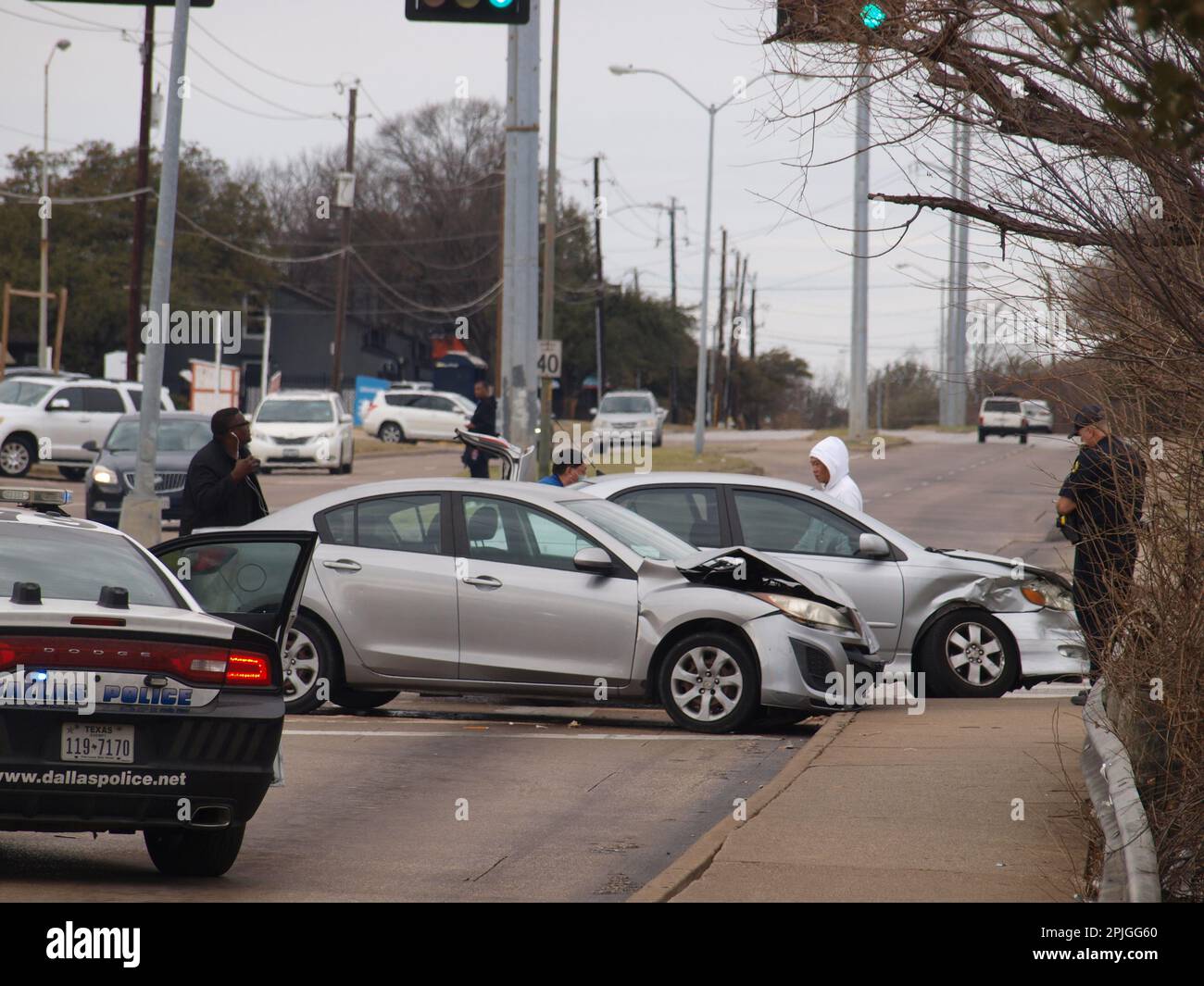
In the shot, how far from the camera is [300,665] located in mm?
11547

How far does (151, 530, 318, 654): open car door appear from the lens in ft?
25.2

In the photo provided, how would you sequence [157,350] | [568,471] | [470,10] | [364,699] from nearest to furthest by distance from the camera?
[364,699], [470,10], [568,471], [157,350]

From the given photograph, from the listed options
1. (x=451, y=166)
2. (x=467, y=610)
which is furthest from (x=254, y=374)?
(x=467, y=610)

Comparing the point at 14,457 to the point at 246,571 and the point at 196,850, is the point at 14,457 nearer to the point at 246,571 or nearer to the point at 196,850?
the point at 246,571

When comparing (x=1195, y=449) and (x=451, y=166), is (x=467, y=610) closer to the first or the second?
(x=1195, y=449)

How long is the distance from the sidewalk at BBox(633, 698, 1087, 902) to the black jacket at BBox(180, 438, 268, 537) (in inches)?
180

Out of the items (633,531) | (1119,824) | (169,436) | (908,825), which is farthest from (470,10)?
(169,436)

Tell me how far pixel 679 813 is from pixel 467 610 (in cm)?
297

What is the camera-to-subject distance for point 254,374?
78812 mm

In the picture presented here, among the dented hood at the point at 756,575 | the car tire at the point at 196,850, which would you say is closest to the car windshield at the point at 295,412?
the dented hood at the point at 756,575

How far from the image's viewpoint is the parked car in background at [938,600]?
12.5 metres

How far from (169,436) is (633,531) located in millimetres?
14589

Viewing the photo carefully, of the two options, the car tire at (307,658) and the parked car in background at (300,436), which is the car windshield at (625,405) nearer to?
the parked car in background at (300,436)

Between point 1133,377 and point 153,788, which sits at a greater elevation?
point 1133,377
